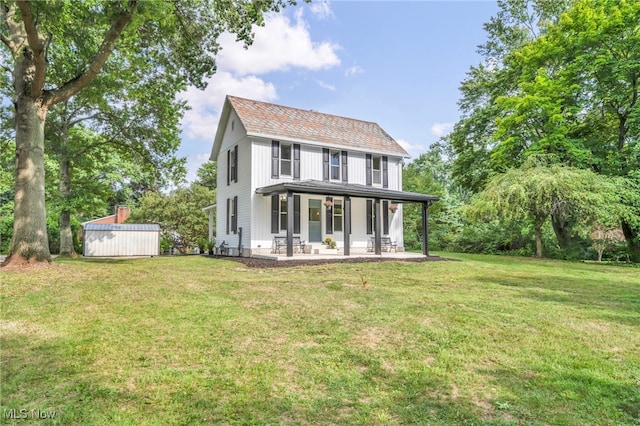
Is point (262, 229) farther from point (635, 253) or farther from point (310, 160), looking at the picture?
point (635, 253)

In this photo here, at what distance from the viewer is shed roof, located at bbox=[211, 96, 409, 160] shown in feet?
50.6

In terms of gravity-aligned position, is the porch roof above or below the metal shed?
above

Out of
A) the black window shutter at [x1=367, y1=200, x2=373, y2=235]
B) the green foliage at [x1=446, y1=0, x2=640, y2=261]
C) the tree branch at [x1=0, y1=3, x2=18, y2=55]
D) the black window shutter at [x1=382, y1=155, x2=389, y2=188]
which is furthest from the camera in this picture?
the black window shutter at [x1=382, y1=155, x2=389, y2=188]

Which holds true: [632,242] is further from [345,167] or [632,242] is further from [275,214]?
[275,214]

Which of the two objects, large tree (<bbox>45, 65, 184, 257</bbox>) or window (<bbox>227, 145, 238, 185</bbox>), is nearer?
large tree (<bbox>45, 65, 184, 257</bbox>)

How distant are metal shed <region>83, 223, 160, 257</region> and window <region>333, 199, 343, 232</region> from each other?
9.88m

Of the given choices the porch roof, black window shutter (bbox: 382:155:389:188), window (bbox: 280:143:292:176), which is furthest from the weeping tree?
window (bbox: 280:143:292:176)

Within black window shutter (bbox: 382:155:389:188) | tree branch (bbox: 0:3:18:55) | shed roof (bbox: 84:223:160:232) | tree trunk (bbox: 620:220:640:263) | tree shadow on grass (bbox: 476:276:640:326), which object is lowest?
tree shadow on grass (bbox: 476:276:640:326)

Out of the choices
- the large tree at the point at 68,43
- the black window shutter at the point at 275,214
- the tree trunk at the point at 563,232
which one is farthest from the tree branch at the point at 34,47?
the tree trunk at the point at 563,232

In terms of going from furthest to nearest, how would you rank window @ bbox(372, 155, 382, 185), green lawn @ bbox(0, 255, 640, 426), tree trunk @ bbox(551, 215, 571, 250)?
window @ bbox(372, 155, 382, 185) < tree trunk @ bbox(551, 215, 571, 250) < green lawn @ bbox(0, 255, 640, 426)

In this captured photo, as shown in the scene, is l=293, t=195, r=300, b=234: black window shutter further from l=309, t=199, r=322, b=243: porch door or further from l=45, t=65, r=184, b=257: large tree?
l=45, t=65, r=184, b=257: large tree

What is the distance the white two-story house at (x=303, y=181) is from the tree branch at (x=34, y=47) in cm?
715

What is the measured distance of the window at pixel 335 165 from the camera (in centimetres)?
1669

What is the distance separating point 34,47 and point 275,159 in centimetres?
901
